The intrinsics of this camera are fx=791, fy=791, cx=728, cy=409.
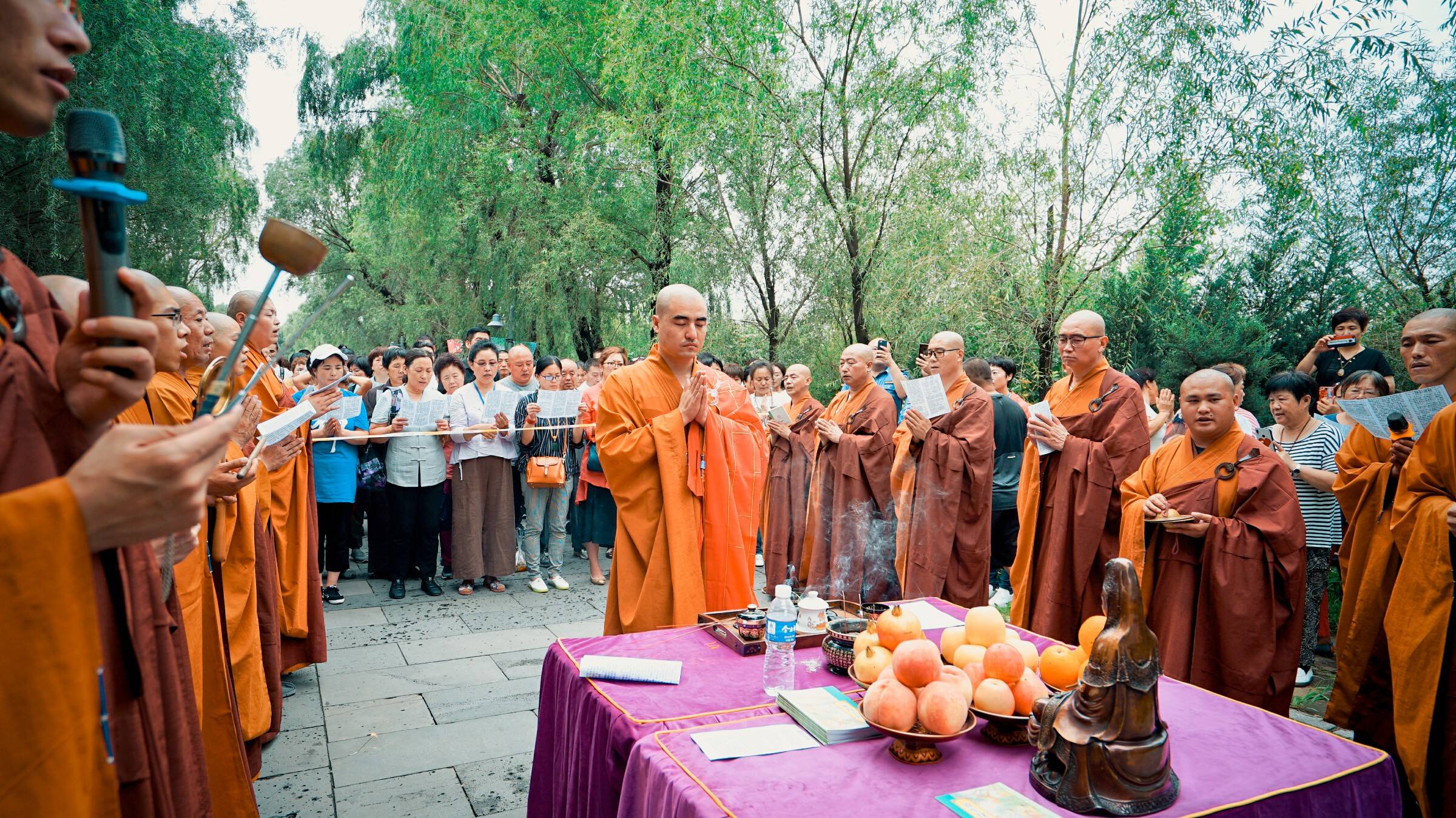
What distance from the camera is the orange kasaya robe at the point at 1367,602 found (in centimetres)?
378

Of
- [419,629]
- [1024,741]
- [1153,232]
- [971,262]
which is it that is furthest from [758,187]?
[1024,741]

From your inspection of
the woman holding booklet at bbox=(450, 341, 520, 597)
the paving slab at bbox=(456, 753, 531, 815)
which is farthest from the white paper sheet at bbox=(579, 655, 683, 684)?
the woman holding booklet at bbox=(450, 341, 520, 597)

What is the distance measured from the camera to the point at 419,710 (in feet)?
14.8

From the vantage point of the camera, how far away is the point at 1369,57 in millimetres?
7715

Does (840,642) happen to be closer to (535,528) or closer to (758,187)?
(535,528)

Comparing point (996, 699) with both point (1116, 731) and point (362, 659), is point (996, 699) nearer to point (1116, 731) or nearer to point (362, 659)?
point (1116, 731)

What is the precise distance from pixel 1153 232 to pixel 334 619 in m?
9.59

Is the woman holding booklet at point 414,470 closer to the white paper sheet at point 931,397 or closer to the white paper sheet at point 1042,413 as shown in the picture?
the white paper sheet at point 931,397

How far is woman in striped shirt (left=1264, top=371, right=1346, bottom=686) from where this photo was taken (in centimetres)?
516

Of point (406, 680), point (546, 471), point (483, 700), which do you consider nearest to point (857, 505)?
point (546, 471)

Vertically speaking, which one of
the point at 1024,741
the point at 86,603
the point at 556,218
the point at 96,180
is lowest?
the point at 1024,741

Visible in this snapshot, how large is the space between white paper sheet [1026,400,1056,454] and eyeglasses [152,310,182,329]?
4657mm

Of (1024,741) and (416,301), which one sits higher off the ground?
(416,301)

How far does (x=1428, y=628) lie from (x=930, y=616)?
2110 millimetres
